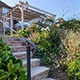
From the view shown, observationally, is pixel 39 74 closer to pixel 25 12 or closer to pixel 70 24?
pixel 70 24

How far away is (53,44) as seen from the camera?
5387 millimetres

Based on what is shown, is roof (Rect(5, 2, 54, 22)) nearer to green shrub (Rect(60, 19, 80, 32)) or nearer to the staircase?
green shrub (Rect(60, 19, 80, 32))

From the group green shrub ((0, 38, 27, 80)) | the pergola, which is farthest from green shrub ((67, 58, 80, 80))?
the pergola

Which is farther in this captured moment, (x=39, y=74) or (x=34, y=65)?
(x=34, y=65)

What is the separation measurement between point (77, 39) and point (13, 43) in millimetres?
1945

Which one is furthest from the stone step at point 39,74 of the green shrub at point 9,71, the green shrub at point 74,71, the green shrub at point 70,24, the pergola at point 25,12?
the pergola at point 25,12

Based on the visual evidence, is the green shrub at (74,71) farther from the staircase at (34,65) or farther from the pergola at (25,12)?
the pergola at (25,12)

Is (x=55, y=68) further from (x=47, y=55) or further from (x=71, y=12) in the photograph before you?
(x=71, y=12)

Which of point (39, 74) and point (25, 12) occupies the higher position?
point (25, 12)

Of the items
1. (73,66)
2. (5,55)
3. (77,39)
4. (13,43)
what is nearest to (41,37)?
(13,43)

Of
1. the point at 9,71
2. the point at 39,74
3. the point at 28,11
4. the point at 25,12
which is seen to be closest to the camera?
the point at 9,71

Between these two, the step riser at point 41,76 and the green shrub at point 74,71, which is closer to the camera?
the step riser at point 41,76

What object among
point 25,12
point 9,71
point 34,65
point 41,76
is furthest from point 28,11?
point 9,71

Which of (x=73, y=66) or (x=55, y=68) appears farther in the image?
(x=55, y=68)
